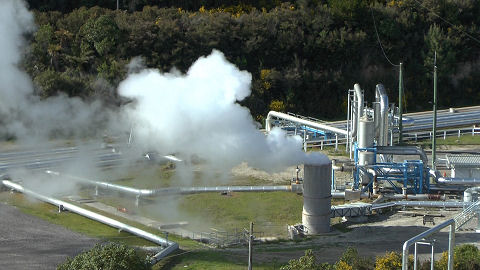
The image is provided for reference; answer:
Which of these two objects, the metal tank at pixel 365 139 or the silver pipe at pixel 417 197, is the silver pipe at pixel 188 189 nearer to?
the metal tank at pixel 365 139

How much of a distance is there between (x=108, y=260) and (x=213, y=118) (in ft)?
36.2

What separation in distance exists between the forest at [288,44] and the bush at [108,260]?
31.3 meters

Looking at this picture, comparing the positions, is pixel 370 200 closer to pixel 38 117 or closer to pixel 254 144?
pixel 254 144

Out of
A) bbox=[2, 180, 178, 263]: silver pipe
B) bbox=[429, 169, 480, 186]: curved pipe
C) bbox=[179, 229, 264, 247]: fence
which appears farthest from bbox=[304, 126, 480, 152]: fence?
bbox=[2, 180, 178, 263]: silver pipe

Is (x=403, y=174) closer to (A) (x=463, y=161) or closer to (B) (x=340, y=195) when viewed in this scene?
(A) (x=463, y=161)

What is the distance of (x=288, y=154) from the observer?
133 ft

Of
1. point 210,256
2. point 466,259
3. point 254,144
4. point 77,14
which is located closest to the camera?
point 466,259

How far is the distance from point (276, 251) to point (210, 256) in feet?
10.1

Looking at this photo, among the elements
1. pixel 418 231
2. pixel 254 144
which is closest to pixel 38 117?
pixel 254 144

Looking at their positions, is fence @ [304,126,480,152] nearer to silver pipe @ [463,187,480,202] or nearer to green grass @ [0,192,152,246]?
silver pipe @ [463,187,480,202]

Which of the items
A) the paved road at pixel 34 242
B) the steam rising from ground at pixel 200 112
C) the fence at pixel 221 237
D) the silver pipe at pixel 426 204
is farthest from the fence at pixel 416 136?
the paved road at pixel 34 242

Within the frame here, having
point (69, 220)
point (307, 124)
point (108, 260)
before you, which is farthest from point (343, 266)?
point (307, 124)

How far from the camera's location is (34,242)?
123 ft

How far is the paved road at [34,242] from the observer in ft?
114
